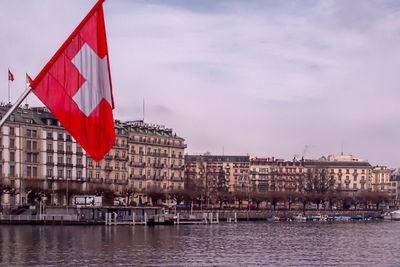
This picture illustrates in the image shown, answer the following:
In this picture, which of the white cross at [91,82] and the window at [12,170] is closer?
the white cross at [91,82]

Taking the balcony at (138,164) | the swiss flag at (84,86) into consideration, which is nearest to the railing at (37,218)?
the balcony at (138,164)

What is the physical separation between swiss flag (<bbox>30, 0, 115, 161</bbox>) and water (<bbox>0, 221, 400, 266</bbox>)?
34.3m

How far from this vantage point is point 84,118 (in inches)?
695

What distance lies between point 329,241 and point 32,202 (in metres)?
53.8

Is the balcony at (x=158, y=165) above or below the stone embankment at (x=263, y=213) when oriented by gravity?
above

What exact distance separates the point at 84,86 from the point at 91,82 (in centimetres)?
19

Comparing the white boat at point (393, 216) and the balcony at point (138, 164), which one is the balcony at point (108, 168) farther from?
the white boat at point (393, 216)

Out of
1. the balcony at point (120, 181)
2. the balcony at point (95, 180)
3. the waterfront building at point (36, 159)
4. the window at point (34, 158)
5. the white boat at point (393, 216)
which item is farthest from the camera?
the white boat at point (393, 216)

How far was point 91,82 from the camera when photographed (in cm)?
1766

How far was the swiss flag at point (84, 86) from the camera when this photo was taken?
17.2m

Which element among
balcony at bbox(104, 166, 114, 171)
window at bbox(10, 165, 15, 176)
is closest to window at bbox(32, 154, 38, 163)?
window at bbox(10, 165, 15, 176)

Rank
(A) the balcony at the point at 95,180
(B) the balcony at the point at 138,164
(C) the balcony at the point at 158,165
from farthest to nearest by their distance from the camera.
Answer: (C) the balcony at the point at 158,165
(B) the balcony at the point at 138,164
(A) the balcony at the point at 95,180

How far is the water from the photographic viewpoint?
53.7m

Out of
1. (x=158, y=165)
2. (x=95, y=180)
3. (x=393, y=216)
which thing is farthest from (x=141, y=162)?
(x=393, y=216)
